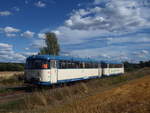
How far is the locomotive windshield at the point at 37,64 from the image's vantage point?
18.4 meters

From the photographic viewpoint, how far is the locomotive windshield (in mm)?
18438

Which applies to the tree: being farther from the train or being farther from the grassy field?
the grassy field

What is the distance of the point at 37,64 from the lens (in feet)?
61.7

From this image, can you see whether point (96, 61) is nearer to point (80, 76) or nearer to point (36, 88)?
point (80, 76)

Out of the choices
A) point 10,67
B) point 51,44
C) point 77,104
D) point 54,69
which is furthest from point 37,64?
point 10,67

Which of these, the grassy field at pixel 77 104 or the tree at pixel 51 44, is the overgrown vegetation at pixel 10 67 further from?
the grassy field at pixel 77 104

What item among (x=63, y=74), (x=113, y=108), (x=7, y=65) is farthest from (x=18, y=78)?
(x=7, y=65)

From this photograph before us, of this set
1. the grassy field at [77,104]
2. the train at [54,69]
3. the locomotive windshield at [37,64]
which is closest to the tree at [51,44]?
the train at [54,69]

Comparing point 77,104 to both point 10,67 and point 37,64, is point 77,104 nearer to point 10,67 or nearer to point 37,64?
point 37,64

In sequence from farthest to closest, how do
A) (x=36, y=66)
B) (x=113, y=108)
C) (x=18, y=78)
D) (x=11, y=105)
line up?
(x=18, y=78), (x=36, y=66), (x=11, y=105), (x=113, y=108)

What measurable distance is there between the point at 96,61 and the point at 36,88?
47.2ft

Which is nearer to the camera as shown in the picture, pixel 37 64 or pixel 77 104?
pixel 77 104

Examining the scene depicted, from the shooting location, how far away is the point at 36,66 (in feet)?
61.8

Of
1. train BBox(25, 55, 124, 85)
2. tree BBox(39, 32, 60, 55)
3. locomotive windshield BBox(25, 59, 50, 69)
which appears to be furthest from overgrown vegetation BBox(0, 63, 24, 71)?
locomotive windshield BBox(25, 59, 50, 69)
